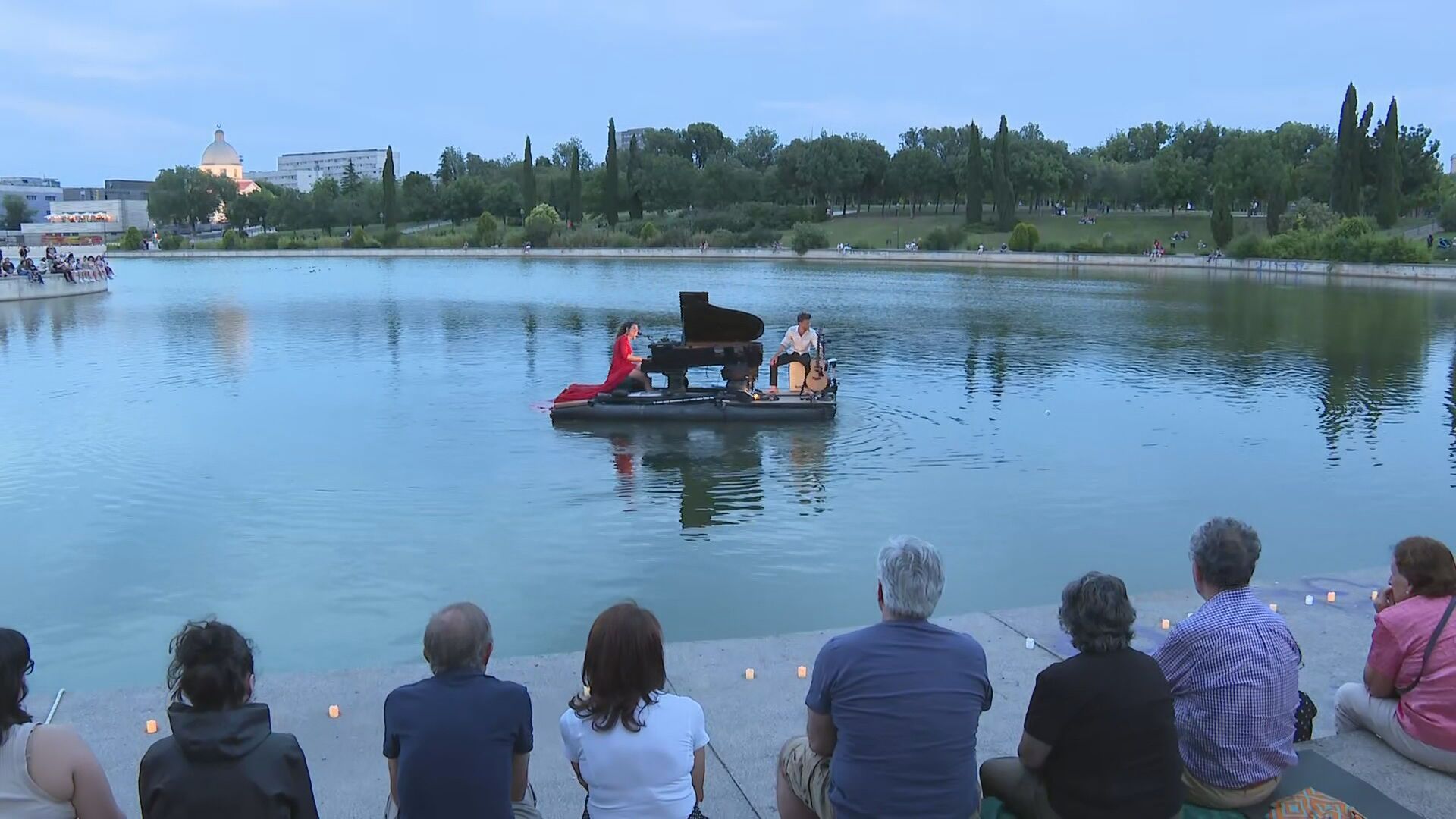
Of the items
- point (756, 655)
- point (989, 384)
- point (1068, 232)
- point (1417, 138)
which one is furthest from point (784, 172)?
point (756, 655)

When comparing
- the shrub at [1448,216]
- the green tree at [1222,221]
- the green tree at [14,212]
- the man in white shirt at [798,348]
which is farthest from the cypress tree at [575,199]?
the green tree at [14,212]

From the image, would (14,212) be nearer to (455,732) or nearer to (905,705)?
(455,732)

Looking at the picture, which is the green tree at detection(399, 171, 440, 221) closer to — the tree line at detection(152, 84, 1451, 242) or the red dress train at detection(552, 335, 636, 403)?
the tree line at detection(152, 84, 1451, 242)

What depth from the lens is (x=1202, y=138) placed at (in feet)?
347

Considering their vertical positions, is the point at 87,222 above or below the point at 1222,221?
above

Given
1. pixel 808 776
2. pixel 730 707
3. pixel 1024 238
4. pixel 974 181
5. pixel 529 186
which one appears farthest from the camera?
pixel 529 186

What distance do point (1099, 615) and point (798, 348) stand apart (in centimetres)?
1318

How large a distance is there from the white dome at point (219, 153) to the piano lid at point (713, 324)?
631 feet

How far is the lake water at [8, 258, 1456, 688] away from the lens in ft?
29.1

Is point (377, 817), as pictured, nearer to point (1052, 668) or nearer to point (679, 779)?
point (679, 779)

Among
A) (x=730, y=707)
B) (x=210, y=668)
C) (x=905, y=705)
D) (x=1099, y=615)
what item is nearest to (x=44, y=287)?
(x=730, y=707)

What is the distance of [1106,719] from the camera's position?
3.61 m

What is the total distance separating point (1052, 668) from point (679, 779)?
1279mm

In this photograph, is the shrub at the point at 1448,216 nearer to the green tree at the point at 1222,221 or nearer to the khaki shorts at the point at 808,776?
the green tree at the point at 1222,221
